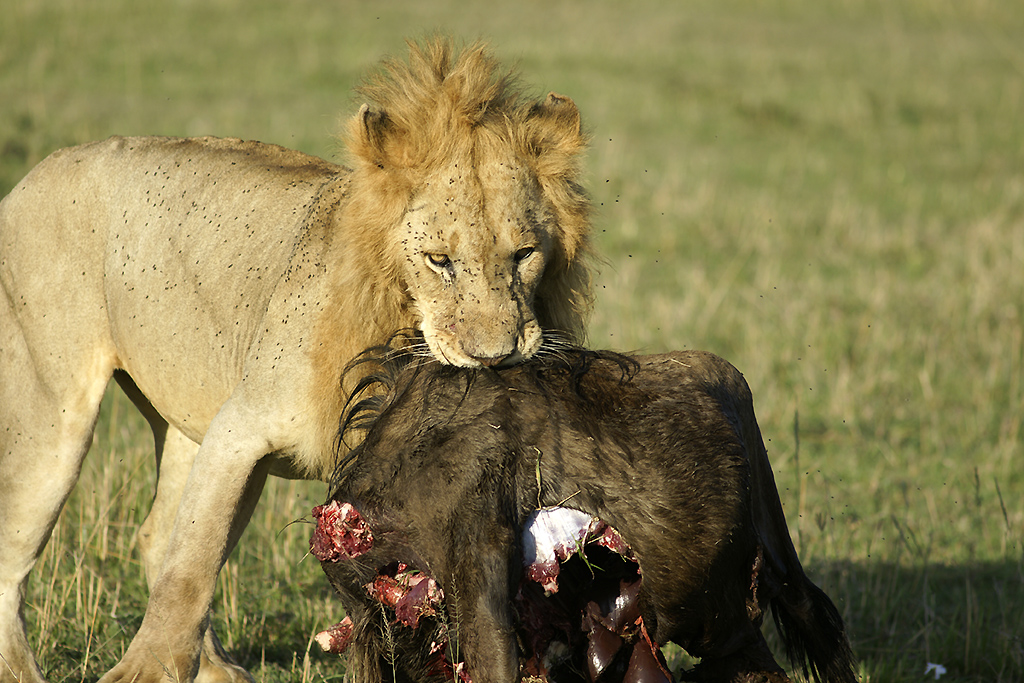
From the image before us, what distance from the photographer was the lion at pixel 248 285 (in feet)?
10.2

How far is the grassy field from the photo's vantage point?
184 inches

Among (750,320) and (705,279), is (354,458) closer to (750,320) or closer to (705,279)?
(750,320)

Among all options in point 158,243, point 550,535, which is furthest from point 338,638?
point 158,243

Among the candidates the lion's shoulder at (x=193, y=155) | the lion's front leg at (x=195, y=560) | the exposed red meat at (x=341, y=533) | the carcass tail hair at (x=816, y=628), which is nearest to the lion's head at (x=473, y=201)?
the exposed red meat at (x=341, y=533)

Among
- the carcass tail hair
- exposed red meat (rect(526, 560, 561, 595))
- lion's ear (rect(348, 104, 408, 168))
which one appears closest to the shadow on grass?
the carcass tail hair

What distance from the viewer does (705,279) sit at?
32.4ft

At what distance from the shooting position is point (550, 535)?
260 centimetres

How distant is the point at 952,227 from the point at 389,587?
1028cm

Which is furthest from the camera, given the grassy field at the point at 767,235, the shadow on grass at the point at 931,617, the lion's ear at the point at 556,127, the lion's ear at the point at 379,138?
the grassy field at the point at 767,235

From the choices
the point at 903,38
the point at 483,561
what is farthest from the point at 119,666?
the point at 903,38

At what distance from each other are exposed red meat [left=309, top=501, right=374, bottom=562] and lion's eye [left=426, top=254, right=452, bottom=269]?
72 cm

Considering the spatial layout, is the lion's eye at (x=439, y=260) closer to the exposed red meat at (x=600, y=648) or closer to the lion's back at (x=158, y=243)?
the lion's back at (x=158, y=243)

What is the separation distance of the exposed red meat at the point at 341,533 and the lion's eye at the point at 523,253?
819 mm

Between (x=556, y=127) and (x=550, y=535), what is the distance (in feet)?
4.29
